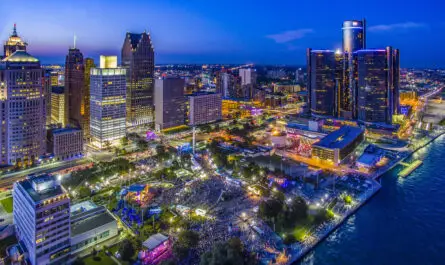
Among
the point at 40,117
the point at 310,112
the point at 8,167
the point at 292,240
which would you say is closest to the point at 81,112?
the point at 40,117

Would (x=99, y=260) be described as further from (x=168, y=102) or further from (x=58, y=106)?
(x=58, y=106)

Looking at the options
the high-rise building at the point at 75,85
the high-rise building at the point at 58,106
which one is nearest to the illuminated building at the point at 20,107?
the high-rise building at the point at 75,85

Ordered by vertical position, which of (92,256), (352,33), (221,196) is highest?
(352,33)

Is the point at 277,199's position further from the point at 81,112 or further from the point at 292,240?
the point at 81,112

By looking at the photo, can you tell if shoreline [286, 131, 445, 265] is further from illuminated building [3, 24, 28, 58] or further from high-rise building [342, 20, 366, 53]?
illuminated building [3, 24, 28, 58]

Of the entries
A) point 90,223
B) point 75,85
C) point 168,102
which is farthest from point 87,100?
point 90,223

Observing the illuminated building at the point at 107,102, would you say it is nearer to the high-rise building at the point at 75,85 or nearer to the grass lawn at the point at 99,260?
the high-rise building at the point at 75,85
